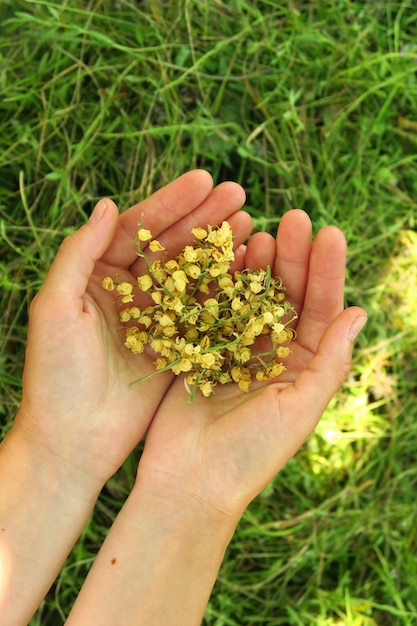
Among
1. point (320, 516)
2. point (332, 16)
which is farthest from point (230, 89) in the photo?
point (320, 516)

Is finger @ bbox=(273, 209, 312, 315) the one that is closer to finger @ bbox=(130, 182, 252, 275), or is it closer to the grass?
finger @ bbox=(130, 182, 252, 275)

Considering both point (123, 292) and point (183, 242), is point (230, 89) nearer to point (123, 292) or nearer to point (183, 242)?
point (183, 242)

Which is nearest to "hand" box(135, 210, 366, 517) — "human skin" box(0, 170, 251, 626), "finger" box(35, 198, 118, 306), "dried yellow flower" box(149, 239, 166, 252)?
"human skin" box(0, 170, 251, 626)

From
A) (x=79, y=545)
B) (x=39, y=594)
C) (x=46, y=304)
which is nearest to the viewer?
(x=46, y=304)

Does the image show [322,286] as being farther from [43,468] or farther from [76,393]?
[43,468]

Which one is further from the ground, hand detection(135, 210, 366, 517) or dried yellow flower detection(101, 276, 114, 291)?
dried yellow flower detection(101, 276, 114, 291)

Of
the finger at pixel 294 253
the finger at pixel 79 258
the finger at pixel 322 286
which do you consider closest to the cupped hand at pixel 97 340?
the finger at pixel 79 258

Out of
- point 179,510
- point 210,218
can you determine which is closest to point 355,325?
point 210,218
